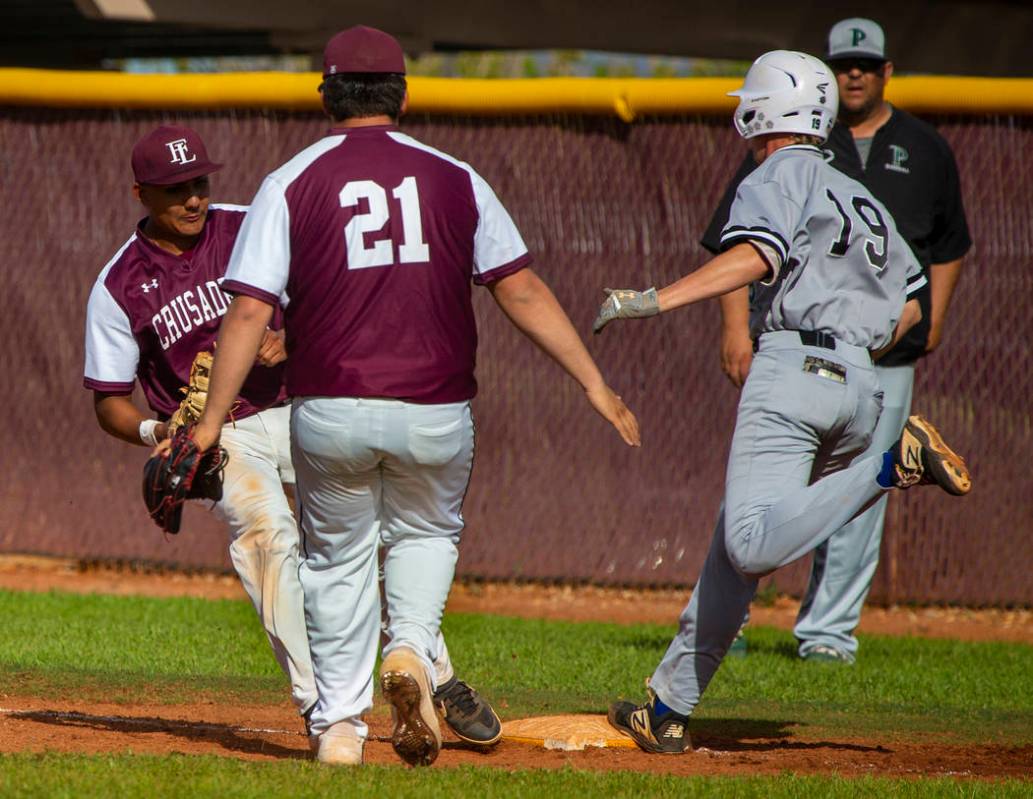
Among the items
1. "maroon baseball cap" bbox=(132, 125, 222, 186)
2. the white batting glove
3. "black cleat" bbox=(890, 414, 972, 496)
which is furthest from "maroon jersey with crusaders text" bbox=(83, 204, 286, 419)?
"black cleat" bbox=(890, 414, 972, 496)

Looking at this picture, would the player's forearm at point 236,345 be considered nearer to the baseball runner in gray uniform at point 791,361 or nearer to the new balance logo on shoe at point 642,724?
the baseball runner in gray uniform at point 791,361

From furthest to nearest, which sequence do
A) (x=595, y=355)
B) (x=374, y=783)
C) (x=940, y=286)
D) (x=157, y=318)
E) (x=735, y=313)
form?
1. (x=595, y=355)
2. (x=940, y=286)
3. (x=735, y=313)
4. (x=157, y=318)
5. (x=374, y=783)

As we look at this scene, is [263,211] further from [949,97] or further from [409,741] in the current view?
[949,97]

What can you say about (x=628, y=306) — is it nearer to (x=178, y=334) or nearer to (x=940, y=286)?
(x=178, y=334)

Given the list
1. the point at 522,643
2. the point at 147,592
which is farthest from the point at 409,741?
the point at 147,592

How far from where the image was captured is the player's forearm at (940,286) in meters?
7.51

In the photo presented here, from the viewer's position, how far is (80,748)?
4988mm

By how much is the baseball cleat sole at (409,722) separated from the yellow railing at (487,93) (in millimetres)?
5056

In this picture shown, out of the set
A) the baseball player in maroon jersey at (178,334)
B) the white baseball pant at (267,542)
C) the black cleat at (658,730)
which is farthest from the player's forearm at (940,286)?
the white baseball pant at (267,542)

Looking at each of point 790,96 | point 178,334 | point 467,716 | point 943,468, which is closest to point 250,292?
point 178,334

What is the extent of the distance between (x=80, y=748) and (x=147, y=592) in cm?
422

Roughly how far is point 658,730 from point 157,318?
232cm

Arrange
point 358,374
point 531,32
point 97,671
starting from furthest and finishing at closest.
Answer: point 531,32 < point 97,671 < point 358,374

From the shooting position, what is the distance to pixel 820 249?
5.10 metres
